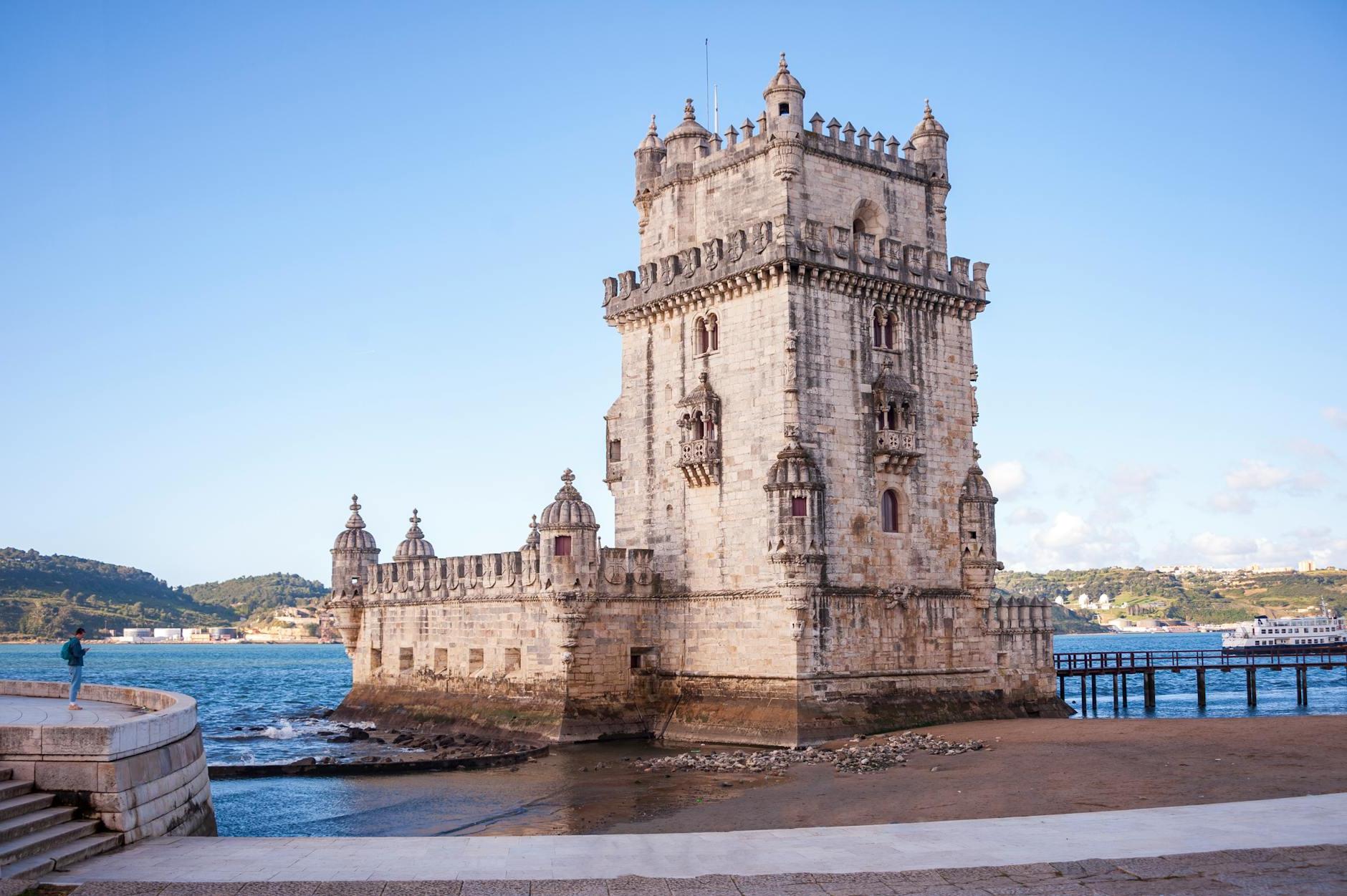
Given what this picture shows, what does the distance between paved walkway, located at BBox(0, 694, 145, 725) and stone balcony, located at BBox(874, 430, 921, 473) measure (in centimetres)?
2224

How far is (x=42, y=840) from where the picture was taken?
51.8 feet

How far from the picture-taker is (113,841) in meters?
17.0

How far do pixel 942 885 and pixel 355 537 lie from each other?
41206 millimetres

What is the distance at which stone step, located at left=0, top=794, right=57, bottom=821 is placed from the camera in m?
16.1

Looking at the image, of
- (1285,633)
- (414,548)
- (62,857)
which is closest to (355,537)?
(414,548)

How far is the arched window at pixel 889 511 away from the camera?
3988cm

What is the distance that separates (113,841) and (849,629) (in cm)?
2445

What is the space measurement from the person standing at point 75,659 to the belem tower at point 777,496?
17457 mm

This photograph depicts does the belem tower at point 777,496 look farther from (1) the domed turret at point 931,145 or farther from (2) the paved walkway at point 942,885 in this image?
(2) the paved walkway at point 942,885

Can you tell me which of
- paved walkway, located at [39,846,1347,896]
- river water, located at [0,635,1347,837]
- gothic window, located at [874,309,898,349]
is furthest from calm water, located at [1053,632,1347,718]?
paved walkway, located at [39,846,1347,896]

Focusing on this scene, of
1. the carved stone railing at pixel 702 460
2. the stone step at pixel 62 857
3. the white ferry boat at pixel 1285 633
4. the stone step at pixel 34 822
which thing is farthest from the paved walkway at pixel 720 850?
the white ferry boat at pixel 1285 633

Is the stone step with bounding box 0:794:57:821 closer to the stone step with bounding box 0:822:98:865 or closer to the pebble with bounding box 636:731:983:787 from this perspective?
the stone step with bounding box 0:822:98:865

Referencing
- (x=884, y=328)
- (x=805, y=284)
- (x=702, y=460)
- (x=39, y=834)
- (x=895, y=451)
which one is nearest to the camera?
(x=39, y=834)

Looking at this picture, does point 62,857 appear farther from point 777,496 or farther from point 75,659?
point 777,496
